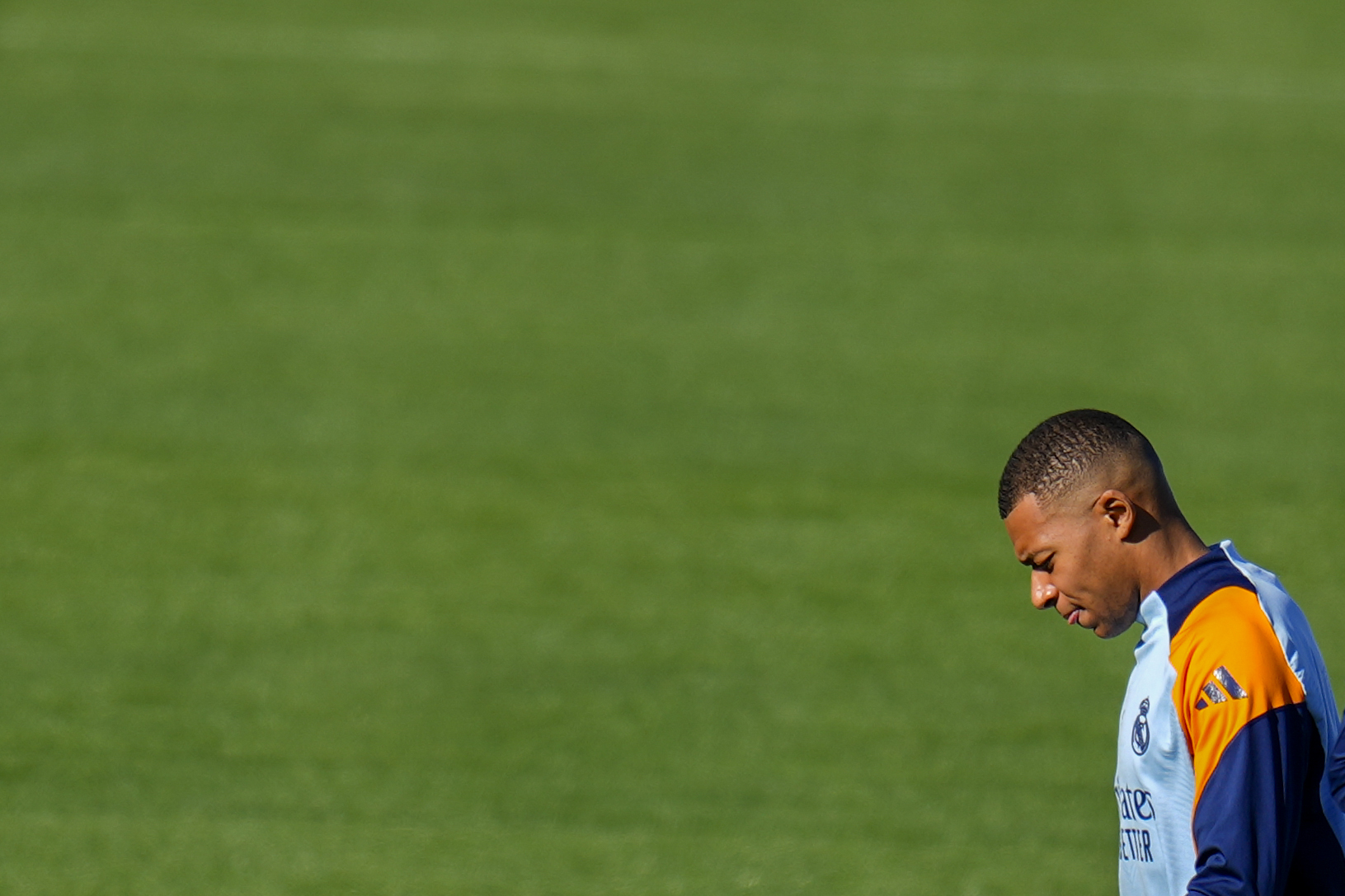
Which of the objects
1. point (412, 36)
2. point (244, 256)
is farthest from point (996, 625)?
point (412, 36)

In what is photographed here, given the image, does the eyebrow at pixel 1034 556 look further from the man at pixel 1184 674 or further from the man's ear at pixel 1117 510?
the man's ear at pixel 1117 510

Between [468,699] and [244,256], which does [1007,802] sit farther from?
[244,256]

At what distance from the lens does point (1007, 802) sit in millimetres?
5801

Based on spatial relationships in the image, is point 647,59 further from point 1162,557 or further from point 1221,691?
point 1221,691

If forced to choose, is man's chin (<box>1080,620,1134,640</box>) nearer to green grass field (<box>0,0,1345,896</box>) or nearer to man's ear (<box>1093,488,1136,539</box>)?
man's ear (<box>1093,488,1136,539</box>)

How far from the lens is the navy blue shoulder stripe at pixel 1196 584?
2703mm

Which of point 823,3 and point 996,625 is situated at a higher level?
point 823,3

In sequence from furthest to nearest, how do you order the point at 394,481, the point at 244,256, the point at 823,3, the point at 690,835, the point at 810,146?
the point at 823,3 < the point at 810,146 < the point at 244,256 < the point at 394,481 < the point at 690,835

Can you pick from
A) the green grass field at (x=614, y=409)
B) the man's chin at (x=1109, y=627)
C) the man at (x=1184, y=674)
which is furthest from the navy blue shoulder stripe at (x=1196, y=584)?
the green grass field at (x=614, y=409)

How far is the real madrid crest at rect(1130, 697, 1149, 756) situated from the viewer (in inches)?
107

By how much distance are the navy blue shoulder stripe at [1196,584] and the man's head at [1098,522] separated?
33 millimetres

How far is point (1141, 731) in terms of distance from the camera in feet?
8.98

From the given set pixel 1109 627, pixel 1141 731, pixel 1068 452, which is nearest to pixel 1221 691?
pixel 1141 731

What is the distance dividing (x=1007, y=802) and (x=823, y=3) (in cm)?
956
